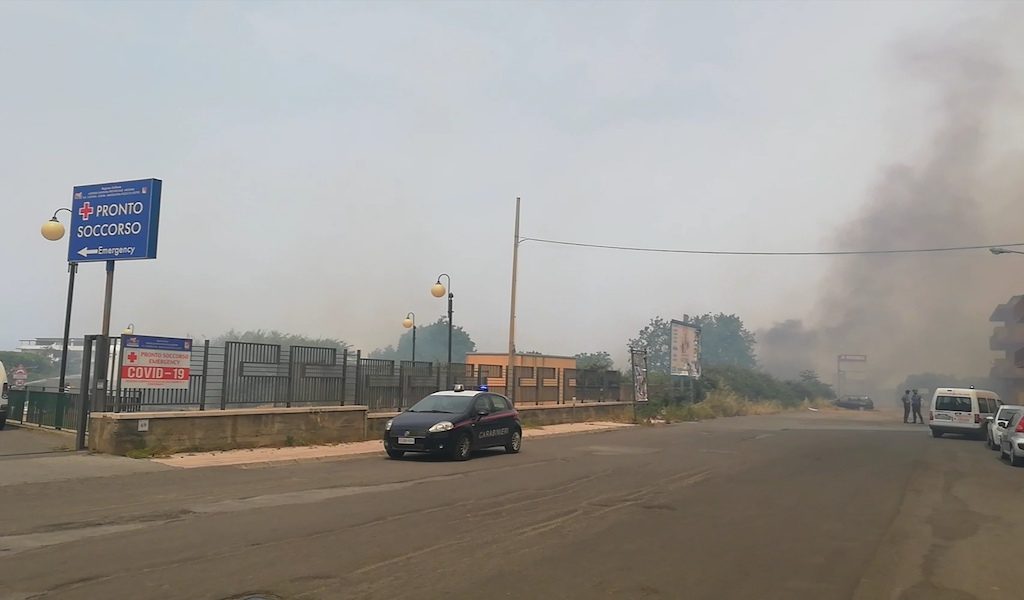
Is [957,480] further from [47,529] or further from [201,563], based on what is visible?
[47,529]

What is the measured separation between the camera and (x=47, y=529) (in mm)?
7820

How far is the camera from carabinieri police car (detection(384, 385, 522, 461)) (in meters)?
15.5

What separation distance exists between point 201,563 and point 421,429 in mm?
9081

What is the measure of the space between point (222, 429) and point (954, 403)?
77.2 ft

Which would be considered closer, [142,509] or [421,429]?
[142,509]

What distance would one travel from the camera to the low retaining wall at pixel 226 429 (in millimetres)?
14266

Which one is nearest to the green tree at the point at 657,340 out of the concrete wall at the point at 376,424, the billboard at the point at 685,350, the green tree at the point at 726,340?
the green tree at the point at 726,340

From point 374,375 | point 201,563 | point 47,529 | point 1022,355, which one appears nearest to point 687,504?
point 201,563

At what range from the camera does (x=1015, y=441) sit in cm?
1645

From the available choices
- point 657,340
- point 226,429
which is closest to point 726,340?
point 657,340

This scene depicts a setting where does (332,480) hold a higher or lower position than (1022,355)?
lower

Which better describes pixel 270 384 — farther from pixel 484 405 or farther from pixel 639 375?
pixel 639 375

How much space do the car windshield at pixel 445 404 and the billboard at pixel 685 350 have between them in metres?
29.4

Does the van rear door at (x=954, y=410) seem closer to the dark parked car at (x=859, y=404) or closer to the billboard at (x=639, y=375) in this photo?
the billboard at (x=639, y=375)
